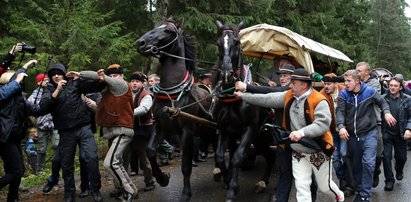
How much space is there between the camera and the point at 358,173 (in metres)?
7.06

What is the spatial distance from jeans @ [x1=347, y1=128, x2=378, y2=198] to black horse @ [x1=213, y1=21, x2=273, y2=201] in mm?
1572

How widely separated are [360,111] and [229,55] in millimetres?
2252

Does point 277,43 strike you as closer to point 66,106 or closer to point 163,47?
point 163,47

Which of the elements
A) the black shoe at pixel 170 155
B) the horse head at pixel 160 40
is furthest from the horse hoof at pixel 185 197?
the black shoe at pixel 170 155

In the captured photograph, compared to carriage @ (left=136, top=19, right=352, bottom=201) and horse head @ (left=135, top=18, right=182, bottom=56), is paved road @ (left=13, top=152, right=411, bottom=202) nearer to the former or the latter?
carriage @ (left=136, top=19, right=352, bottom=201)

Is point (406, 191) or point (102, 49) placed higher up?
point (102, 49)

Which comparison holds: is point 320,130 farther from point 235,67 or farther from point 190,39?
point 190,39

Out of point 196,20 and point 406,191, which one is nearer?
point 406,191

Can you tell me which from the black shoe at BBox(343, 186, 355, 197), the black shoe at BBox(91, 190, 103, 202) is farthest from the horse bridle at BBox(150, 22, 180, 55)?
the black shoe at BBox(343, 186, 355, 197)

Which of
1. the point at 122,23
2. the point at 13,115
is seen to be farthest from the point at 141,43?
the point at 122,23

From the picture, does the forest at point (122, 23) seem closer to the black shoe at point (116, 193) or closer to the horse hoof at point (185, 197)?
the black shoe at point (116, 193)

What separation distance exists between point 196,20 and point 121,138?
8.19 m

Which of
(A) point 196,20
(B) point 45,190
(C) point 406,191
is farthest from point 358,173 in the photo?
(A) point 196,20

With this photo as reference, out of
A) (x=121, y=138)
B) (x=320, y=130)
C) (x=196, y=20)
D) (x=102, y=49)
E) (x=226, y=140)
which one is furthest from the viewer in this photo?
(x=196, y=20)
